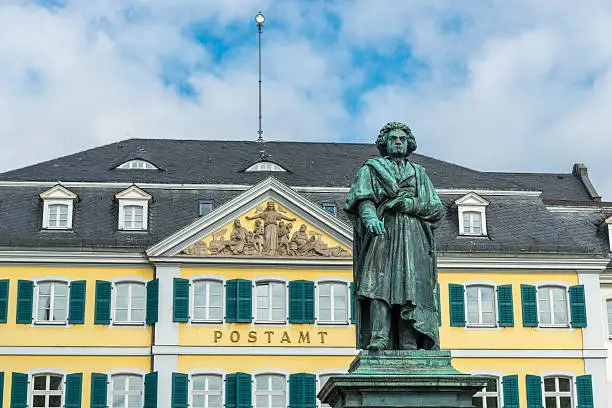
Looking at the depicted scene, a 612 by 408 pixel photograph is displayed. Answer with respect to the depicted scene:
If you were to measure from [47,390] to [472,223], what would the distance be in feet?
47.7

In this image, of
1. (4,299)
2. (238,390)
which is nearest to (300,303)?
(238,390)

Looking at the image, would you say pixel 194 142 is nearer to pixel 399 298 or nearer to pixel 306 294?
pixel 306 294

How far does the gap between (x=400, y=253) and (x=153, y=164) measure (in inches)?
Answer: 1233

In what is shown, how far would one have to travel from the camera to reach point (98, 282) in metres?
36.2

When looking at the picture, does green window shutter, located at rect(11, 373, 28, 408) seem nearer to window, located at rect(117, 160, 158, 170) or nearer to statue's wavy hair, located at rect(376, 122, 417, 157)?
window, located at rect(117, 160, 158, 170)

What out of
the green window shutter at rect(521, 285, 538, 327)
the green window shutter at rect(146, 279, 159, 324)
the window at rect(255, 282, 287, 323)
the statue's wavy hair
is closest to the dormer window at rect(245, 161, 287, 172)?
the window at rect(255, 282, 287, 323)

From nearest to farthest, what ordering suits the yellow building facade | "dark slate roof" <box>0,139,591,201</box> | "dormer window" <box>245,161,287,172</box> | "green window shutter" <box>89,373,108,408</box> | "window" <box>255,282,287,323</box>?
1. "green window shutter" <box>89,373,108,408</box>
2. the yellow building facade
3. "window" <box>255,282,287,323</box>
4. "dark slate roof" <box>0,139,591,201</box>
5. "dormer window" <box>245,161,287,172</box>

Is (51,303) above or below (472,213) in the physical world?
below

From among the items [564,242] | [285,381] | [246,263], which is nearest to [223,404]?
[285,381]

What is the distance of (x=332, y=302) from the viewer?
36625mm

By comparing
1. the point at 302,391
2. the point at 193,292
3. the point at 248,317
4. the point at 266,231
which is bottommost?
the point at 302,391

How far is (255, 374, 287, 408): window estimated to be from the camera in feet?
116

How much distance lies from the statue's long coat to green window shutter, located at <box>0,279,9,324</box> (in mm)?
26886

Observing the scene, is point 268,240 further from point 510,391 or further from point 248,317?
point 510,391
